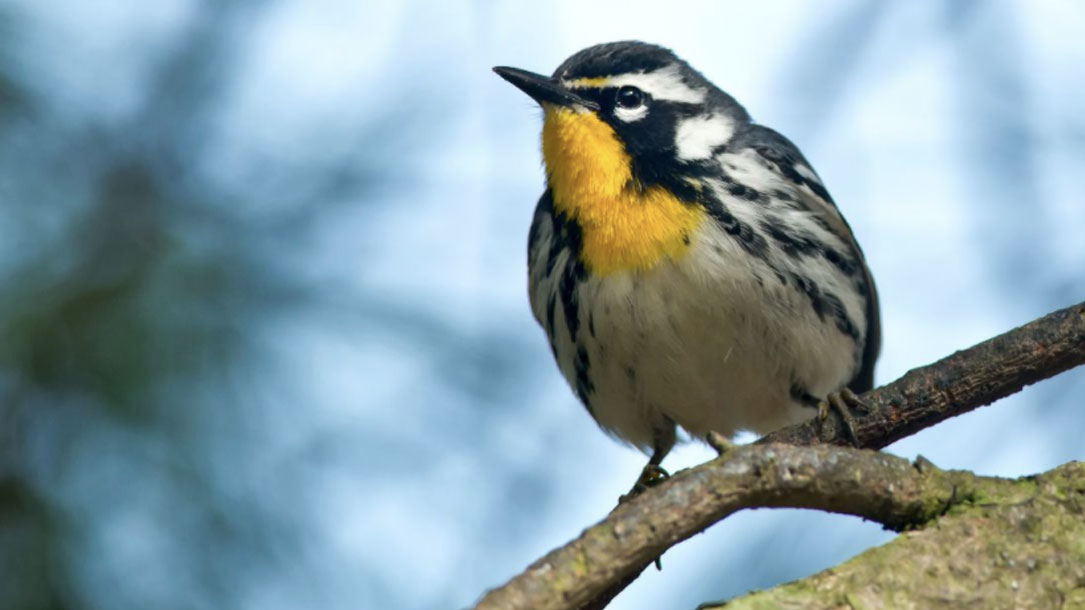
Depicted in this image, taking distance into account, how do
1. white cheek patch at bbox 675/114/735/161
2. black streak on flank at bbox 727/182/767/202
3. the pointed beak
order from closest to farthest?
black streak on flank at bbox 727/182/767/202, white cheek patch at bbox 675/114/735/161, the pointed beak

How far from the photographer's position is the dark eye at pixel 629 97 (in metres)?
4.82

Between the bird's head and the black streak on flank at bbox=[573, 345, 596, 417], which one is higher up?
the bird's head

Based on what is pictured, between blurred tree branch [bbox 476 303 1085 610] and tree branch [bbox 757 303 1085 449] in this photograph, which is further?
tree branch [bbox 757 303 1085 449]

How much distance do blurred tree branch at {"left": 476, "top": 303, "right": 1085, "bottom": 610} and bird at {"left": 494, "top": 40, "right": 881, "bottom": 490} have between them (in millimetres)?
760

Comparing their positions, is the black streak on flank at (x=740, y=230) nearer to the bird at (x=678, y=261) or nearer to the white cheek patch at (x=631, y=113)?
the bird at (x=678, y=261)

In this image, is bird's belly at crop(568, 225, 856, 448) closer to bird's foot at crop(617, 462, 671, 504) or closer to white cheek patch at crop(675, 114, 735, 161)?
bird's foot at crop(617, 462, 671, 504)

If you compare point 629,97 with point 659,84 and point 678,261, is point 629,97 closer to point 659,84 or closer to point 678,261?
point 659,84

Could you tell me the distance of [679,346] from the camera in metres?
4.45

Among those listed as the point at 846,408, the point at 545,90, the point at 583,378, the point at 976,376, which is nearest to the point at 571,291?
the point at 583,378

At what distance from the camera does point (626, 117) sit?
4750 millimetres

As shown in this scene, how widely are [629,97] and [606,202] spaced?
55cm

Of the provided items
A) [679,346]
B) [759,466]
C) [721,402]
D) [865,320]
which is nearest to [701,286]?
[679,346]

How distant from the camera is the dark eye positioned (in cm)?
482

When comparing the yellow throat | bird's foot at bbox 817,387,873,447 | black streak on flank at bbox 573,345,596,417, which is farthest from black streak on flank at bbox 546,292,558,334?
bird's foot at bbox 817,387,873,447
